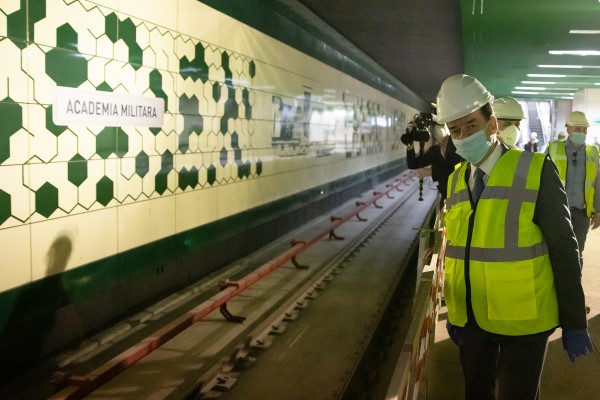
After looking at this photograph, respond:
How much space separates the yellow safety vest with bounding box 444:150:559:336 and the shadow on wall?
3.41 metres

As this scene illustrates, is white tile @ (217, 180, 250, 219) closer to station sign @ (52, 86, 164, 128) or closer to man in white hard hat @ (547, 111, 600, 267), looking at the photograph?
station sign @ (52, 86, 164, 128)

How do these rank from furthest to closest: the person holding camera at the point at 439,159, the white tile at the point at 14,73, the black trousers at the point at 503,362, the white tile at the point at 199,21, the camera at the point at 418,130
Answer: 1. the white tile at the point at 199,21
2. the camera at the point at 418,130
3. the person holding camera at the point at 439,159
4. the white tile at the point at 14,73
5. the black trousers at the point at 503,362

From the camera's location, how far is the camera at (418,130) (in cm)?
688

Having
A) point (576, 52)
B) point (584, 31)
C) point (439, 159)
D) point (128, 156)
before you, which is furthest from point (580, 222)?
point (576, 52)

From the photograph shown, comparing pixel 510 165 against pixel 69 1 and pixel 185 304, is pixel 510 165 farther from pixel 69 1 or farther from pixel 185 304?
pixel 185 304

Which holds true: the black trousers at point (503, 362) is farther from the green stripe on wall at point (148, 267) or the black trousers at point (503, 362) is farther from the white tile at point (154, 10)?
the white tile at point (154, 10)

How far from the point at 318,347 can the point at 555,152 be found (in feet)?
9.74

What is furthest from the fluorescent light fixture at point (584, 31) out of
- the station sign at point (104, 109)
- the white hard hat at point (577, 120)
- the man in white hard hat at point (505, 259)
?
the man in white hard hat at point (505, 259)

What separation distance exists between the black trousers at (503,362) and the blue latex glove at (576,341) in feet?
0.34

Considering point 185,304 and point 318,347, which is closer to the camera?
point 318,347

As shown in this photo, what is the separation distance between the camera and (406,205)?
57.4 ft

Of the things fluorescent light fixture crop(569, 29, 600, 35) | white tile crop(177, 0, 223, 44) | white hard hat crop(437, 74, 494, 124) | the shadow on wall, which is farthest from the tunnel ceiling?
white hard hat crop(437, 74, 494, 124)

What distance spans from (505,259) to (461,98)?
688 millimetres

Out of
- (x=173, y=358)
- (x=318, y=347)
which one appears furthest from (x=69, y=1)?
(x=318, y=347)
